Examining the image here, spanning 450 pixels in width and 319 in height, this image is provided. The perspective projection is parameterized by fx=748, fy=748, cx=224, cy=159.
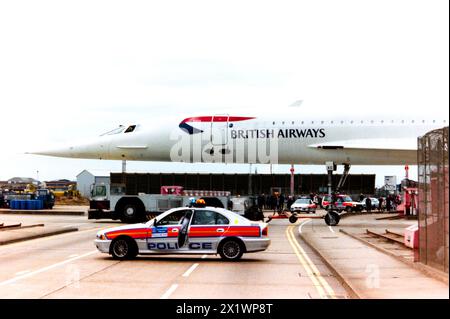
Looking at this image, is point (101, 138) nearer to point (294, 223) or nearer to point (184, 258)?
point (294, 223)

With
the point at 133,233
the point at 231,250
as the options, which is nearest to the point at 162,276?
the point at 133,233

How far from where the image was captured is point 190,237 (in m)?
18.6

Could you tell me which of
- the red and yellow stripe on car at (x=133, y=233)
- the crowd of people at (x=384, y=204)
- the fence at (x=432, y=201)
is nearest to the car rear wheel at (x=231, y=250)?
the red and yellow stripe on car at (x=133, y=233)

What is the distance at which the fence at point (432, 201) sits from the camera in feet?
47.1

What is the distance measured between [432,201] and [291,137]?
2220 cm

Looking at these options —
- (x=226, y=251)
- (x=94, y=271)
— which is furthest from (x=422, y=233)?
(x=94, y=271)

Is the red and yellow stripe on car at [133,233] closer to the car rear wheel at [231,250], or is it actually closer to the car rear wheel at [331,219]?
the car rear wheel at [231,250]

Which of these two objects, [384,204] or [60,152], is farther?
[384,204]

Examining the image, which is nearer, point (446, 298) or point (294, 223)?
point (446, 298)

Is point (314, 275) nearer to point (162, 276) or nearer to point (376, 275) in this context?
point (376, 275)

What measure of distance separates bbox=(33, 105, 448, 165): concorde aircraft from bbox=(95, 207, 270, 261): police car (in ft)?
62.6

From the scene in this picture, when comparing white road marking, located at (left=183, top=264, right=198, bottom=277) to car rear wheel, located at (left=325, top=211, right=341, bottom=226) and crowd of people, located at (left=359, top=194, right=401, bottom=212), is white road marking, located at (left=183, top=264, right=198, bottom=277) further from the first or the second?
crowd of people, located at (left=359, top=194, right=401, bottom=212)
